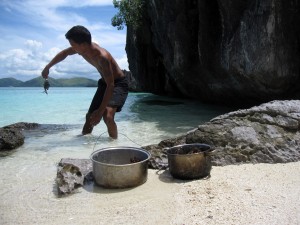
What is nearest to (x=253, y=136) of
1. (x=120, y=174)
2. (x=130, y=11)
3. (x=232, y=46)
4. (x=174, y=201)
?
(x=174, y=201)

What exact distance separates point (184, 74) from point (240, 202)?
13.6m

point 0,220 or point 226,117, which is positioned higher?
point 226,117

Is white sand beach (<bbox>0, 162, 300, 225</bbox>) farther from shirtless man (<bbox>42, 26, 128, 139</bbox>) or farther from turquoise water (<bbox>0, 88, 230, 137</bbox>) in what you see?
turquoise water (<bbox>0, 88, 230, 137</bbox>)

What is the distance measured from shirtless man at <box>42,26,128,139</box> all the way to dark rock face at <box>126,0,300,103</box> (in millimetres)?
5464

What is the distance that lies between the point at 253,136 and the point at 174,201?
1.80m

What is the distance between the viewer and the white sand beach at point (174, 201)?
2.60 meters

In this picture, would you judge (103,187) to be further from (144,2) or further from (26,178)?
(144,2)

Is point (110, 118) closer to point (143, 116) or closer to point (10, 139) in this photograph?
point (10, 139)

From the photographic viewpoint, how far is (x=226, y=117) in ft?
15.4

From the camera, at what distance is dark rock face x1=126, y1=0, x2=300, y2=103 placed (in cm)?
955

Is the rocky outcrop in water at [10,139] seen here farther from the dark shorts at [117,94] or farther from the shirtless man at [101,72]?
the dark shorts at [117,94]

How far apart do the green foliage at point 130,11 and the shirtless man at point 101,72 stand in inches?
580

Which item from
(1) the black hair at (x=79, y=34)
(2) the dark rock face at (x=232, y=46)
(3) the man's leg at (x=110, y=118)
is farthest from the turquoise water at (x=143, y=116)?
(1) the black hair at (x=79, y=34)

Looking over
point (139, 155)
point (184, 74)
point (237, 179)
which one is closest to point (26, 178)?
point (139, 155)
